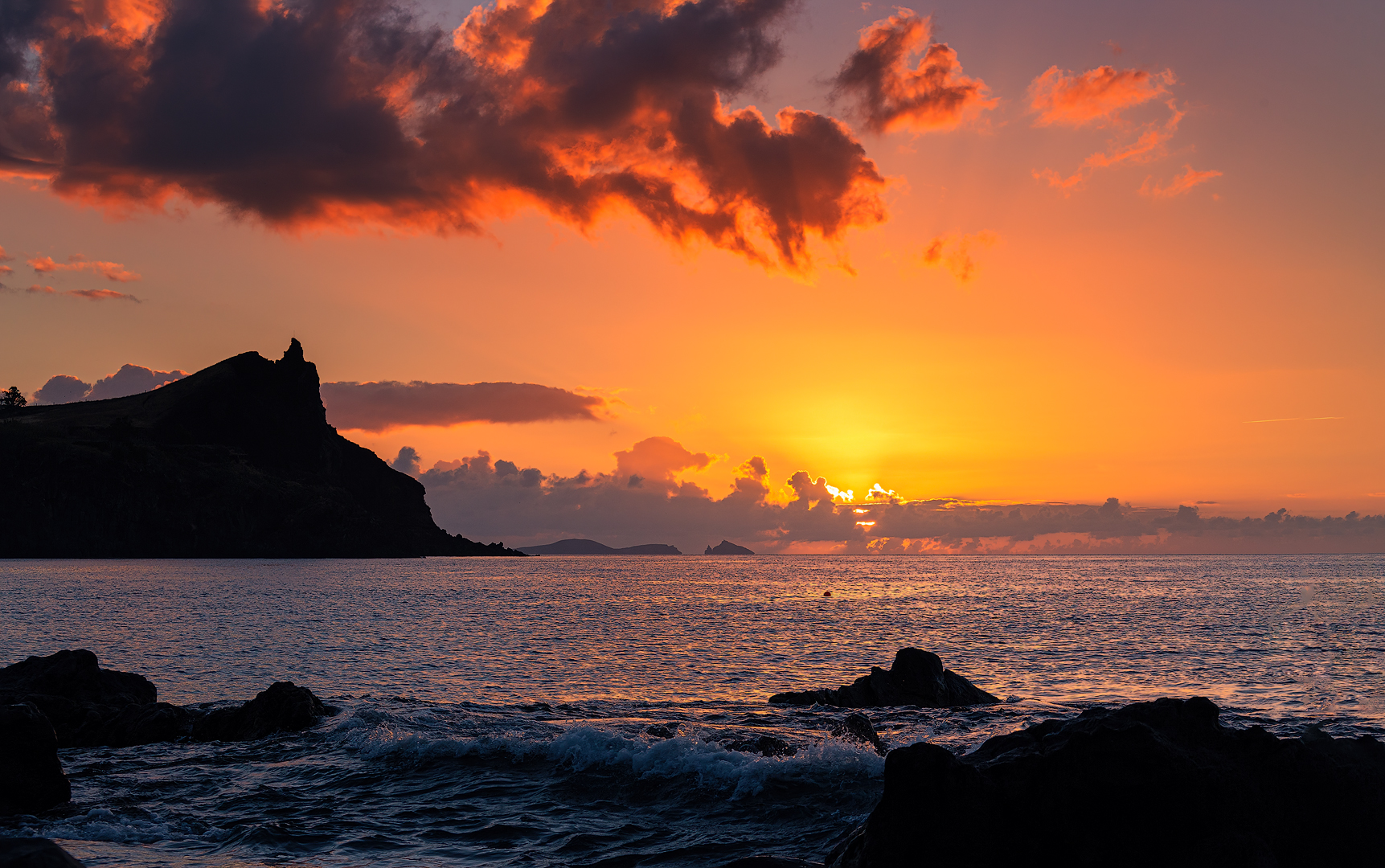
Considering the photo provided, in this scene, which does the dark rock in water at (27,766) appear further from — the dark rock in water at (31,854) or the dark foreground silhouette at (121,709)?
the dark rock in water at (31,854)

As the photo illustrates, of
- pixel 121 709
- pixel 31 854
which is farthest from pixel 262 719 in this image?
pixel 31 854

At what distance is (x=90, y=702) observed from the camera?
85.1ft

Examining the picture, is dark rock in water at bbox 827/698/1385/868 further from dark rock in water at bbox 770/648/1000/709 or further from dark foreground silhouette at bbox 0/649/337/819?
dark rock in water at bbox 770/648/1000/709

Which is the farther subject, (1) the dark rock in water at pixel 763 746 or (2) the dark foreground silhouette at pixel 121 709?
(2) the dark foreground silhouette at pixel 121 709

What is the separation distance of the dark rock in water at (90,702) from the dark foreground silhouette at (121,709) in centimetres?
2

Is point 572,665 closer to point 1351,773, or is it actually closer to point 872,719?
point 872,719

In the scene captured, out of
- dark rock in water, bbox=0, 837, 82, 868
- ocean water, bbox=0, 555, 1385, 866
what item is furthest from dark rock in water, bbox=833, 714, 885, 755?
dark rock in water, bbox=0, 837, 82, 868

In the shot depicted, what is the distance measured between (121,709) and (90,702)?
1.68m

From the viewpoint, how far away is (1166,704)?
41.8ft

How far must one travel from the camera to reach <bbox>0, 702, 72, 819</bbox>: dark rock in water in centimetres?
1571

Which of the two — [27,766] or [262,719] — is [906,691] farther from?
[27,766]

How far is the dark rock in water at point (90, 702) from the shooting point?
23484 millimetres

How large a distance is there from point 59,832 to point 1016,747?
16.8 meters

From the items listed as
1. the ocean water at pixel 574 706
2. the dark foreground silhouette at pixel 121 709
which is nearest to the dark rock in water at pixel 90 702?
the dark foreground silhouette at pixel 121 709
